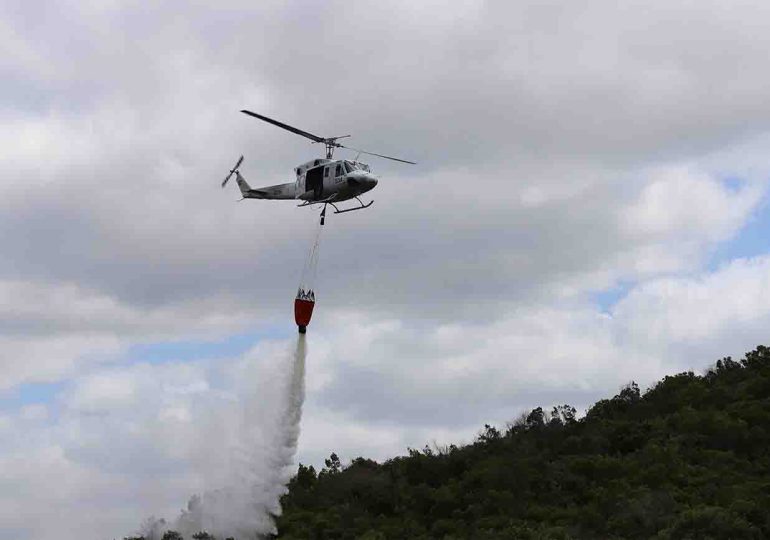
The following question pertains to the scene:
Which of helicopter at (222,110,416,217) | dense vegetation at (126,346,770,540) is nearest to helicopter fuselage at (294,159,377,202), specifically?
helicopter at (222,110,416,217)

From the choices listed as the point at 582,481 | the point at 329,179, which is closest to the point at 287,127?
the point at 329,179

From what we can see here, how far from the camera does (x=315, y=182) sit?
242 feet

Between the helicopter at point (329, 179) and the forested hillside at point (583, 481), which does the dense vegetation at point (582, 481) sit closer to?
the forested hillside at point (583, 481)

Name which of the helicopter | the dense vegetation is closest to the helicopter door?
the helicopter

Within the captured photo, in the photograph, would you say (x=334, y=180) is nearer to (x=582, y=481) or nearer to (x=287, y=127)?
(x=287, y=127)

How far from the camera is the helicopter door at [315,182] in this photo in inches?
2886

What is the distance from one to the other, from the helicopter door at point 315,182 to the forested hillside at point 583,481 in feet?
95.8

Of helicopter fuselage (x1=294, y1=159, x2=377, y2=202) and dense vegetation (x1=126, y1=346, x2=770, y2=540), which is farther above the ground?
helicopter fuselage (x1=294, y1=159, x2=377, y2=202)

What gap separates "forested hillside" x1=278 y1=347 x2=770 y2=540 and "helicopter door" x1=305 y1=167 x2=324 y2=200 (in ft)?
95.8

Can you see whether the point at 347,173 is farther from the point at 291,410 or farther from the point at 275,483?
the point at 275,483

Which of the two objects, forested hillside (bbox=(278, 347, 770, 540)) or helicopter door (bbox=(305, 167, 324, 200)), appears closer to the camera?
helicopter door (bbox=(305, 167, 324, 200))

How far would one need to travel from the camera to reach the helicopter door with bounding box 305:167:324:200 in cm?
7331

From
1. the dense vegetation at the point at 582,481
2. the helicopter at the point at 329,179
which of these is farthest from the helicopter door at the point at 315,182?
the dense vegetation at the point at 582,481

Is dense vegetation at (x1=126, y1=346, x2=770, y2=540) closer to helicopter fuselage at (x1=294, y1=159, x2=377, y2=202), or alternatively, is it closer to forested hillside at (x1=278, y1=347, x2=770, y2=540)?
forested hillside at (x1=278, y1=347, x2=770, y2=540)
